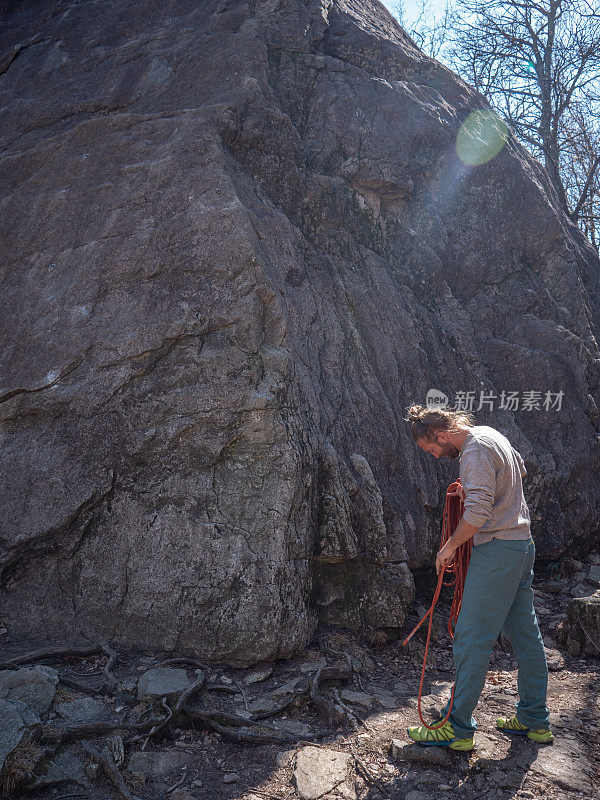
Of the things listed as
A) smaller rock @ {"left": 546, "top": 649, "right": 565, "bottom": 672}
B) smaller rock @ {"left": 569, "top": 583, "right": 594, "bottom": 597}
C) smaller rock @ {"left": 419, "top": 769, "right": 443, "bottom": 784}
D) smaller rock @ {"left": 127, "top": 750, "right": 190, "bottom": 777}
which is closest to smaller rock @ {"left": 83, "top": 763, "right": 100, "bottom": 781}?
smaller rock @ {"left": 127, "top": 750, "right": 190, "bottom": 777}

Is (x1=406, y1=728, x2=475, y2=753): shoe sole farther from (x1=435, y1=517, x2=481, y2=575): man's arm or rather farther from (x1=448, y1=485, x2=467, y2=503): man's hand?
(x1=448, y1=485, x2=467, y2=503): man's hand

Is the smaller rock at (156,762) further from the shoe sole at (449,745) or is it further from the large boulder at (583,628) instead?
the large boulder at (583,628)

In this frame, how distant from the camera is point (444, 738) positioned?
3145mm

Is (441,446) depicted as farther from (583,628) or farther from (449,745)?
(583,628)

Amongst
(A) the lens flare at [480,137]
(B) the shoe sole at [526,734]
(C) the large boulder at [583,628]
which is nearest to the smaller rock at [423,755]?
(B) the shoe sole at [526,734]

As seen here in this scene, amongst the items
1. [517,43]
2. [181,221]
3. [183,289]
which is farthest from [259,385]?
[517,43]

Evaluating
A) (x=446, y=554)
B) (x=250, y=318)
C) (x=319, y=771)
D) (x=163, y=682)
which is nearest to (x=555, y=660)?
(x=446, y=554)

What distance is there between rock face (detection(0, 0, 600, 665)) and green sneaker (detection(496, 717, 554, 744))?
1252 mm

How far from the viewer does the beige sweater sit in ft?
10.1

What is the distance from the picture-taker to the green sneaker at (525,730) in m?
3.32

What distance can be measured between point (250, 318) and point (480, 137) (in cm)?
452

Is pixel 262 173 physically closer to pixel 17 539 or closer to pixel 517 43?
pixel 17 539

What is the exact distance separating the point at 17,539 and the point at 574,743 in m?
3.56

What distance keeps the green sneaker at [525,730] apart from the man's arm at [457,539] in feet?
3.40
